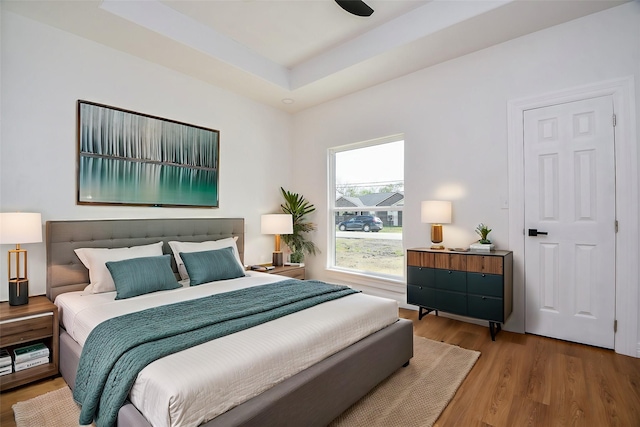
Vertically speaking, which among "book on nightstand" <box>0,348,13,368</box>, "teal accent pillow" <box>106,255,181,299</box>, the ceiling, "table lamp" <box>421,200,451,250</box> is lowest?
"book on nightstand" <box>0,348,13,368</box>

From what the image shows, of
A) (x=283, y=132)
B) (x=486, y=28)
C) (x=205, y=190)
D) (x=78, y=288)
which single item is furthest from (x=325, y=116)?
(x=78, y=288)

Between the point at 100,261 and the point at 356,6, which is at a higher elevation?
the point at 356,6

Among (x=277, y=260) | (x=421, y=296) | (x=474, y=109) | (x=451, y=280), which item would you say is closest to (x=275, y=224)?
(x=277, y=260)

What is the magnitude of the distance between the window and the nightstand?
1.93 ft

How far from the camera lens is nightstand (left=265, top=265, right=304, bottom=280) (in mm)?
4057

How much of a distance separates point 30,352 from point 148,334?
1.37m

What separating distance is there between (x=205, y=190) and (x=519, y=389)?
3.59 m

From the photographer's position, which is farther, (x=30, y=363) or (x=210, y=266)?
(x=210, y=266)

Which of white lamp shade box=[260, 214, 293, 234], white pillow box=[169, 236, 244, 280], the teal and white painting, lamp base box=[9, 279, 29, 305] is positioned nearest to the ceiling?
the teal and white painting

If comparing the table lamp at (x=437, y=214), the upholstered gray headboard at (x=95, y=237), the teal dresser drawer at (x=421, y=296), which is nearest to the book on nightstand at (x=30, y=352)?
the upholstered gray headboard at (x=95, y=237)

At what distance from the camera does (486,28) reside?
289 centimetres

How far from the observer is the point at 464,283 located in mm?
3061

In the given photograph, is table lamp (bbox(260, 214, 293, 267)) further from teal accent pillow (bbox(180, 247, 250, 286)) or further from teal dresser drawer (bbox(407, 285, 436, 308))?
Answer: teal dresser drawer (bbox(407, 285, 436, 308))

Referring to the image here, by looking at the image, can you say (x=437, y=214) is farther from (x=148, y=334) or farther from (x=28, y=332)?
(x=28, y=332)
